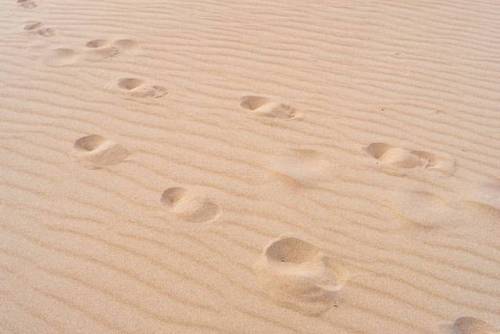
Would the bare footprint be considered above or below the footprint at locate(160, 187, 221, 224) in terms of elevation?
above

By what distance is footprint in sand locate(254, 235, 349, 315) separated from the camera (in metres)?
2.22

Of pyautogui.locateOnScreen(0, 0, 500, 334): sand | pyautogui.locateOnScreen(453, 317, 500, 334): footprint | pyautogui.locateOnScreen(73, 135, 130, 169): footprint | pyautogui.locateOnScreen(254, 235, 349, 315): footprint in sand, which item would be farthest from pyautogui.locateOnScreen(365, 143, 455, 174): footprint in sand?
pyautogui.locateOnScreen(73, 135, 130, 169): footprint

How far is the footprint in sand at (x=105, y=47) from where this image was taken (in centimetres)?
422

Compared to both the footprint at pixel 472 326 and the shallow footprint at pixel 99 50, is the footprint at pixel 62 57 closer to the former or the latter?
the shallow footprint at pixel 99 50

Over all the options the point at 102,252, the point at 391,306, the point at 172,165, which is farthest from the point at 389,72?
the point at 102,252

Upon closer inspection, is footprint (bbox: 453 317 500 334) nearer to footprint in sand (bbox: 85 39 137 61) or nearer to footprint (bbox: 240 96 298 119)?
footprint (bbox: 240 96 298 119)

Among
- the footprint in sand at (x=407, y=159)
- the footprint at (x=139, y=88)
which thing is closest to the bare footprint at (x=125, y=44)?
the footprint at (x=139, y=88)

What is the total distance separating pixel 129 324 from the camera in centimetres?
212

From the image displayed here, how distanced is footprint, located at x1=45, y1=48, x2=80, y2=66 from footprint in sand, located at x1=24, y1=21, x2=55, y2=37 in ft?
1.27

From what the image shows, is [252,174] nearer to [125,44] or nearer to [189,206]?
[189,206]

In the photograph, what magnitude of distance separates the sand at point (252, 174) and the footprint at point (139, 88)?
0.7 inches

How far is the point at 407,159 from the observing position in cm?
304

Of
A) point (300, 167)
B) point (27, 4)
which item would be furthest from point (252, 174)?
point (27, 4)

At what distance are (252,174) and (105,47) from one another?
6.96 feet
